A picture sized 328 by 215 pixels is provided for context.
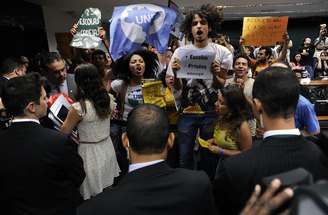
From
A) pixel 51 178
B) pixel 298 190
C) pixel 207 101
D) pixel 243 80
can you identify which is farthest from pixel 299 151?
pixel 243 80

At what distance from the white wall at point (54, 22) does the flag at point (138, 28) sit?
7.09 m

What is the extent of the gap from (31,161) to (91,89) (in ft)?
4.26

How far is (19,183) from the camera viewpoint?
206 cm

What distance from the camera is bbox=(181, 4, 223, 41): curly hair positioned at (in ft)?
12.5

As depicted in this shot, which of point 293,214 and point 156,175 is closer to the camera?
point 293,214

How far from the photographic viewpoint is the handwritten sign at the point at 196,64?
3564mm

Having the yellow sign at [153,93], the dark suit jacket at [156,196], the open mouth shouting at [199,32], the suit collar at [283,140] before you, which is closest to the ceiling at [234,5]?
the open mouth shouting at [199,32]

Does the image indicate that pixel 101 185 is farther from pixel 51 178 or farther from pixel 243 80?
pixel 243 80

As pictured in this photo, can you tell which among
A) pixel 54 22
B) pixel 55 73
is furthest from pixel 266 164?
pixel 54 22

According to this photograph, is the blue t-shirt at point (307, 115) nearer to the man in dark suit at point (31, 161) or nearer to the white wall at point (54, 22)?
the man in dark suit at point (31, 161)

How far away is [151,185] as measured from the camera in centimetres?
142

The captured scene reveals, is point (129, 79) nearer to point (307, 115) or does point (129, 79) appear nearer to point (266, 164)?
point (307, 115)

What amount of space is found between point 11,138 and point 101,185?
1423mm

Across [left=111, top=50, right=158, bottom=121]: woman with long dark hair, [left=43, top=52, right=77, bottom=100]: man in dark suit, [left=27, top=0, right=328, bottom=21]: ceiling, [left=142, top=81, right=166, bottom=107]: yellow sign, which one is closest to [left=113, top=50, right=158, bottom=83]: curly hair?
[left=111, top=50, right=158, bottom=121]: woman with long dark hair
